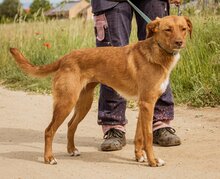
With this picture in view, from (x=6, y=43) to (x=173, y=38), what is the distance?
8.55 m

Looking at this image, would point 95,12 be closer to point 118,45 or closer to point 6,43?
point 118,45

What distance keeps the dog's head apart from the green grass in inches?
113

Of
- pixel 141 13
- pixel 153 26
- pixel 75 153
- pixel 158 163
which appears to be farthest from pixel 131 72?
pixel 75 153

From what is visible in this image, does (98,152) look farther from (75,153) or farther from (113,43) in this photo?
(113,43)

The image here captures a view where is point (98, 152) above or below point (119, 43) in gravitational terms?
below

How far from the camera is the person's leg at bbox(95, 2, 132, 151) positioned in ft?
17.7

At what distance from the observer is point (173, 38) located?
176 inches

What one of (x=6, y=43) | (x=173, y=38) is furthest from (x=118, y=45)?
(x=6, y=43)

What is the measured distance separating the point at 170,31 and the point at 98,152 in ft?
4.92

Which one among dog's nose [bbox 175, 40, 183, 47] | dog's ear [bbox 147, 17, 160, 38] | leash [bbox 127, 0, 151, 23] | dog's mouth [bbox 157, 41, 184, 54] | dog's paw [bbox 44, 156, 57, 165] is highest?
leash [bbox 127, 0, 151, 23]

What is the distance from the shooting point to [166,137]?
5.35 metres

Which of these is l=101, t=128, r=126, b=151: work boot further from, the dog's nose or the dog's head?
the dog's nose

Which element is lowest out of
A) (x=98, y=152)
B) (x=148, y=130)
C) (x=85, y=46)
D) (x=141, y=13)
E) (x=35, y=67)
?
(x=98, y=152)

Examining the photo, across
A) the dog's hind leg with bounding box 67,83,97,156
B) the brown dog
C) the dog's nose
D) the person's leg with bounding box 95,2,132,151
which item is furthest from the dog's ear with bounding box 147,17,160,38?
the dog's hind leg with bounding box 67,83,97,156
